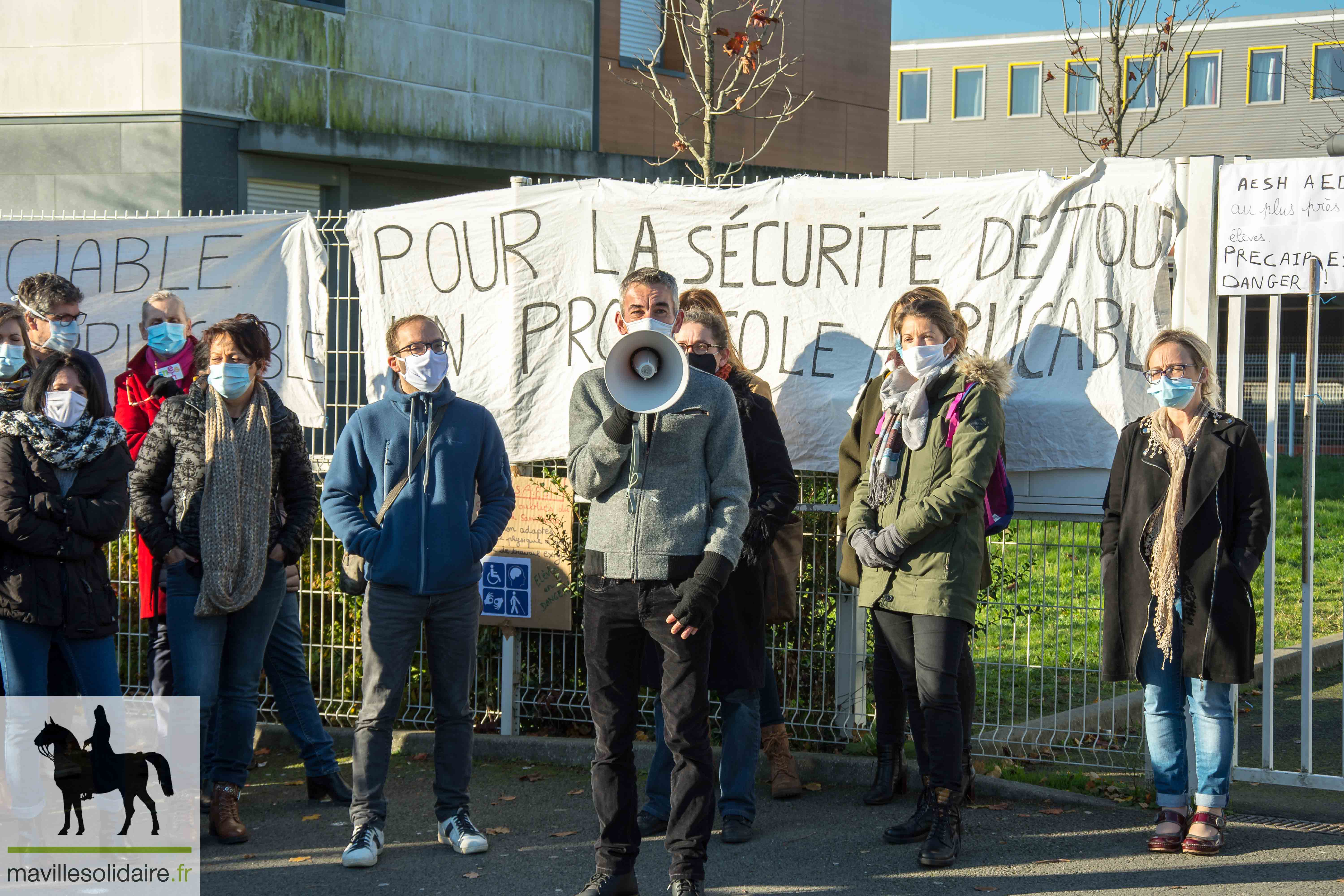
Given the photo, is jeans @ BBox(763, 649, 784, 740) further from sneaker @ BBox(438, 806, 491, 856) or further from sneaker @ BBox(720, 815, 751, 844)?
sneaker @ BBox(438, 806, 491, 856)

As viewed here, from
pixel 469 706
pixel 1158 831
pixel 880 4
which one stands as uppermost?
pixel 880 4

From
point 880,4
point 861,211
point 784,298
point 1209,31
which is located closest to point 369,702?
point 784,298

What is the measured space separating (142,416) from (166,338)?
37 cm

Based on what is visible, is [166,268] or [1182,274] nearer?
[1182,274]

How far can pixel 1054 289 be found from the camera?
639 cm

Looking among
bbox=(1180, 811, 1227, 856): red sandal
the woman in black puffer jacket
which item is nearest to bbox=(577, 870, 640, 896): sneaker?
the woman in black puffer jacket

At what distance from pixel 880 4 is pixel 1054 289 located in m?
16.9

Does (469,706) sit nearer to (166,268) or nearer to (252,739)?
(252,739)

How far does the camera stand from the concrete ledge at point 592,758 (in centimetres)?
628

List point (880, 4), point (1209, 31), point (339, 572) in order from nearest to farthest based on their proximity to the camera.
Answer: point (339, 572) → point (880, 4) → point (1209, 31)

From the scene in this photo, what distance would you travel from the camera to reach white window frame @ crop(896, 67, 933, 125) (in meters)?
47.1

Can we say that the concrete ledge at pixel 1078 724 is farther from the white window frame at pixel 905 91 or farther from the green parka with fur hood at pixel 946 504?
the white window frame at pixel 905 91

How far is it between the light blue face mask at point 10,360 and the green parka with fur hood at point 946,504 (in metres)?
3.66

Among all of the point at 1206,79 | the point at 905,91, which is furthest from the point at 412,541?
the point at 905,91
